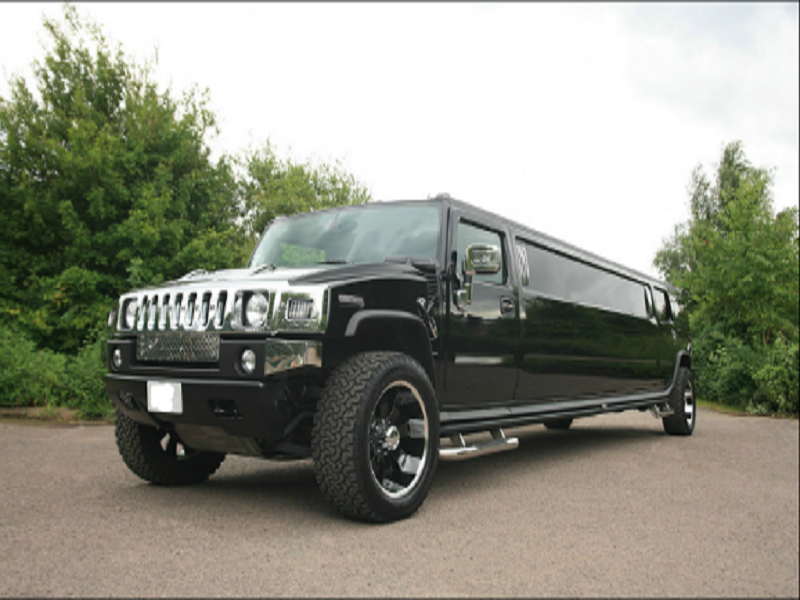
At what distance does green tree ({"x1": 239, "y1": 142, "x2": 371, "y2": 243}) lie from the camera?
2894 centimetres

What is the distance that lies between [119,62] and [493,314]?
14559mm

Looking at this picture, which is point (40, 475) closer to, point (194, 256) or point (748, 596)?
point (748, 596)

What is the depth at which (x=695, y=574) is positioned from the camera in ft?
9.86

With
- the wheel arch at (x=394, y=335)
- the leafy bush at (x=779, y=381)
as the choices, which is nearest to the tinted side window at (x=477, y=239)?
the wheel arch at (x=394, y=335)

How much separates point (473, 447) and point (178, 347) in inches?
77.4

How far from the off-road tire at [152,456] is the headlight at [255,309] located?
4.30ft

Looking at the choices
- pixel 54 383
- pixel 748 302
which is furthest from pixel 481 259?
pixel 748 302

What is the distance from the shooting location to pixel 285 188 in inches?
1204

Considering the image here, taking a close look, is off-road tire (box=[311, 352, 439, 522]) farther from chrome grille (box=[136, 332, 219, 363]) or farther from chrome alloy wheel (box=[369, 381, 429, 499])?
chrome grille (box=[136, 332, 219, 363])

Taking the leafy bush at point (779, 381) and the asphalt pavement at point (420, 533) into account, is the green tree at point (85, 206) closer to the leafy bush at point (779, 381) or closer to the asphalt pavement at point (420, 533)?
the asphalt pavement at point (420, 533)

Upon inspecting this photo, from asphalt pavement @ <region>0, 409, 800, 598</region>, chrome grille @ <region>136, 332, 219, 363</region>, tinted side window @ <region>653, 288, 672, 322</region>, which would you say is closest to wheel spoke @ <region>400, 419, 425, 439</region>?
asphalt pavement @ <region>0, 409, 800, 598</region>

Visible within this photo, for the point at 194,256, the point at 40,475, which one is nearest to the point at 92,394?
the point at 40,475

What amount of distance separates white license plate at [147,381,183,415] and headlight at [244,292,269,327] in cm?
56

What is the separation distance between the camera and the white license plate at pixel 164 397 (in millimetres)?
3762
